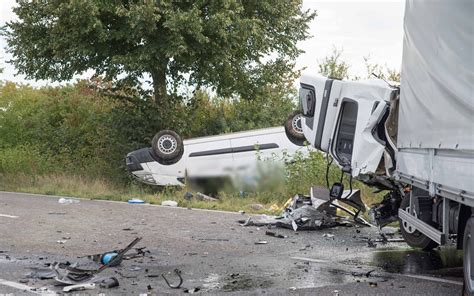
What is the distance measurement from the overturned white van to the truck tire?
991cm

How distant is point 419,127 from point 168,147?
35.9 ft

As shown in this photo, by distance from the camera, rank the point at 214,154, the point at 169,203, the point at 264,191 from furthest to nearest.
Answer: the point at 214,154 → the point at 264,191 → the point at 169,203

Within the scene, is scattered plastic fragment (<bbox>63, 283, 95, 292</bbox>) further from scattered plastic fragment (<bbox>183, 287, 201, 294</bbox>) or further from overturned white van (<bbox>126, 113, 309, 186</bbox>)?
overturned white van (<bbox>126, 113, 309, 186</bbox>)

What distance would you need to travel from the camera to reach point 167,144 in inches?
674

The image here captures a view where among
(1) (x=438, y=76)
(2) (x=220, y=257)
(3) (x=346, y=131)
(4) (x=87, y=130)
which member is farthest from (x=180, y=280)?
(4) (x=87, y=130)

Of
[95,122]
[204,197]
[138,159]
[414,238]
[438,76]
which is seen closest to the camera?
[438,76]

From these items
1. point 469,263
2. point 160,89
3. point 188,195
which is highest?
point 160,89

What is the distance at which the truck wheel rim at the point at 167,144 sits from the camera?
1703cm

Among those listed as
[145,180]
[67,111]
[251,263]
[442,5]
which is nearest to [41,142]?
[67,111]

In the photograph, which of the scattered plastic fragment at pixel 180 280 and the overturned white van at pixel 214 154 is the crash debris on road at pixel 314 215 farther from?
the overturned white van at pixel 214 154

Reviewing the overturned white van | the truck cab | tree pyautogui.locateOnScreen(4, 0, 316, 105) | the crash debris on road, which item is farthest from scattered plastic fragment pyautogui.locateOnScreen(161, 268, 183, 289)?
tree pyautogui.locateOnScreen(4, 0, 316, 105)

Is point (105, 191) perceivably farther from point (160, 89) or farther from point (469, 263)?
point (469, 263)

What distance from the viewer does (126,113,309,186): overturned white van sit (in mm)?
16156

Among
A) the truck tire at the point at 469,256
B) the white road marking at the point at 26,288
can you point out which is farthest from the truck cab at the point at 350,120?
the white road marking at the point at 26,288
